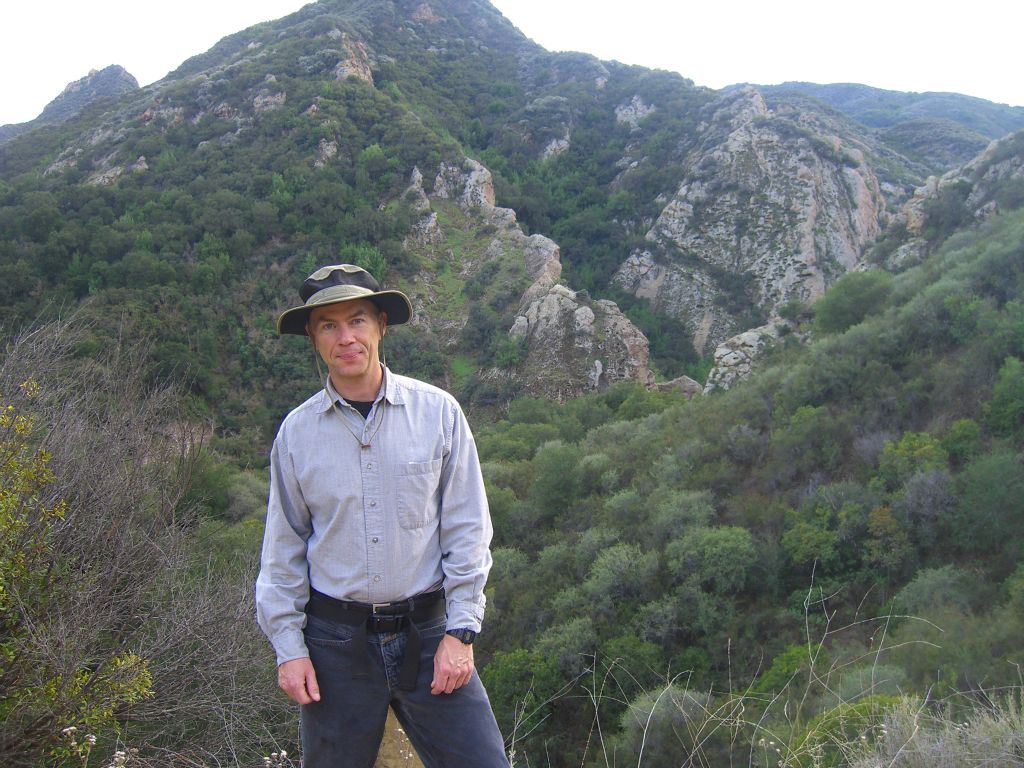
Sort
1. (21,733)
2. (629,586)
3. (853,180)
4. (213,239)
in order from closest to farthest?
(21,733) < (629,586) < (213,239) < (853,180)

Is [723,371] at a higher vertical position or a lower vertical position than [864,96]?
lower

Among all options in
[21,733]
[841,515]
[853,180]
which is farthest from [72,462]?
[853,180]

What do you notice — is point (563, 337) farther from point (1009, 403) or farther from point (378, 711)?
point (378, 711)

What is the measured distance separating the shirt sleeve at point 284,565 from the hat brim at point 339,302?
330mm

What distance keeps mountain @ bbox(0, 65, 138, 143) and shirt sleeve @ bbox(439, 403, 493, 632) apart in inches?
2516

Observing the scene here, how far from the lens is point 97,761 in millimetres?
3637

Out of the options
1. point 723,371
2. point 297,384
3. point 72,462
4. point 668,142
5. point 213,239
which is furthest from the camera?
point 668,142

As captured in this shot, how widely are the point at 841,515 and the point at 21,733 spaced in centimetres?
858

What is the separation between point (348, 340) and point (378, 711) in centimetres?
101

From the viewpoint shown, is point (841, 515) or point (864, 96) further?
point (864, 96)

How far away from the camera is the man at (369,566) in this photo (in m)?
1.58

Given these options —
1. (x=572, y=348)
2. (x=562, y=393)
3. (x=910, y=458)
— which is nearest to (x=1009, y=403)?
(x=910, y=458)

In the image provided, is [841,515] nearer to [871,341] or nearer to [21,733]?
[871,341]

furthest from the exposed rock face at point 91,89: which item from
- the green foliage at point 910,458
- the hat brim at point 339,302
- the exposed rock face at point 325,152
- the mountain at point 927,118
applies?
the hat brim at point 339,302
